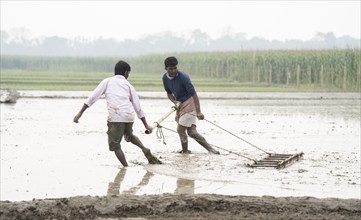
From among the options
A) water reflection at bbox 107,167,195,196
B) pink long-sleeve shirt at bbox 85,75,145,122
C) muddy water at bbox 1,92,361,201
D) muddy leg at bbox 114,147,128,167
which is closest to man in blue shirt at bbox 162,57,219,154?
muddy water at bbox 1,92,361,201

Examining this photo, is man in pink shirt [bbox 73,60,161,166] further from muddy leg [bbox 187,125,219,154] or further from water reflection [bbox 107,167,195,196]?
muddy leg [bbox 187,125,219,154]

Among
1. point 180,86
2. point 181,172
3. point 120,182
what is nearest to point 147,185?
point 120,182

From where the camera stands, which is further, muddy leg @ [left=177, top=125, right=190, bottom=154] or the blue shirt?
muddy leg @ [left=177, top=125, right=190, bottom=154]

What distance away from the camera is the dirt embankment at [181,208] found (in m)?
7.79

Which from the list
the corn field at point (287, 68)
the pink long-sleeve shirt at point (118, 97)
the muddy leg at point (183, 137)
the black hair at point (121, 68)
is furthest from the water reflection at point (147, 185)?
the corn field at point (287, 68)

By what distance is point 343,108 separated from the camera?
27.6 meters

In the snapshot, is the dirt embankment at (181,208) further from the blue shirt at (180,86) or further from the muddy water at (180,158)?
the blue shirt at (180,86)

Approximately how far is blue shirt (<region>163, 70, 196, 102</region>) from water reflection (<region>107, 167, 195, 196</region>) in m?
2.39

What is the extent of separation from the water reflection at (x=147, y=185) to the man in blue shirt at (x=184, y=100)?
7.80 ft

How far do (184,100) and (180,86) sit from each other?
0.34 m

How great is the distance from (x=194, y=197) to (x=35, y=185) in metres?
2.55

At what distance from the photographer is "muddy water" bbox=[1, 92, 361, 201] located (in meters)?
10.0

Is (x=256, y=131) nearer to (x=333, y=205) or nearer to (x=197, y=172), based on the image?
(x=197, y=172)

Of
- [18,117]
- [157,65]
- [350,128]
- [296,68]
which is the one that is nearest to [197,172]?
[350,128]
